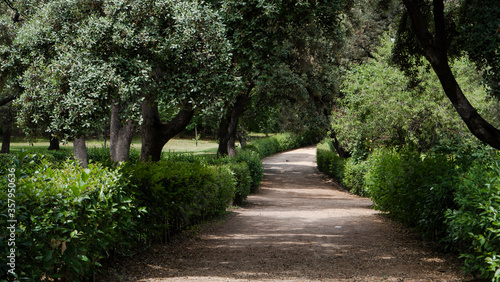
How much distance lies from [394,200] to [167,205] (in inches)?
202

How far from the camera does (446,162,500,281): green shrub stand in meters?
4.51

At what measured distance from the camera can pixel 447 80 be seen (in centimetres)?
791

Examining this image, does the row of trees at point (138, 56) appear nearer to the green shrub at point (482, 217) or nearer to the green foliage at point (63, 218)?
the green foliage at point (63, 218)

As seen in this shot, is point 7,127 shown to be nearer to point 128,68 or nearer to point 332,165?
point 332,165

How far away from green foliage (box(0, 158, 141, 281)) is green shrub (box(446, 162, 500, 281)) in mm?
4003

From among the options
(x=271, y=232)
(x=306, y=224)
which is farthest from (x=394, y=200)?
(x=271, y=232)

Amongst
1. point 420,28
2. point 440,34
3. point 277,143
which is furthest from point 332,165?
point 277,143

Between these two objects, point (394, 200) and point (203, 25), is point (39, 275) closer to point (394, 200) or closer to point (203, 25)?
point (203, 25)

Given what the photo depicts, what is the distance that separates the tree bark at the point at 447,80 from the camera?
25.1ft

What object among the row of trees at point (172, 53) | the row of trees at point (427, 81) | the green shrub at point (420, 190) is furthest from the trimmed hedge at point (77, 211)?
the row of trees at point (427, 81)

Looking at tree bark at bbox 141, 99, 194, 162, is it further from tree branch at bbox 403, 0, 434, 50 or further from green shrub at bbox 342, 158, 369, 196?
green shrub at bbox 342, 158, 369, 196

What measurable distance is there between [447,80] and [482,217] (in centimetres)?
389

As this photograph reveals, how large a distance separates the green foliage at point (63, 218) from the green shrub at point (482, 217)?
13.1ft

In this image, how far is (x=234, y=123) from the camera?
880 inches
